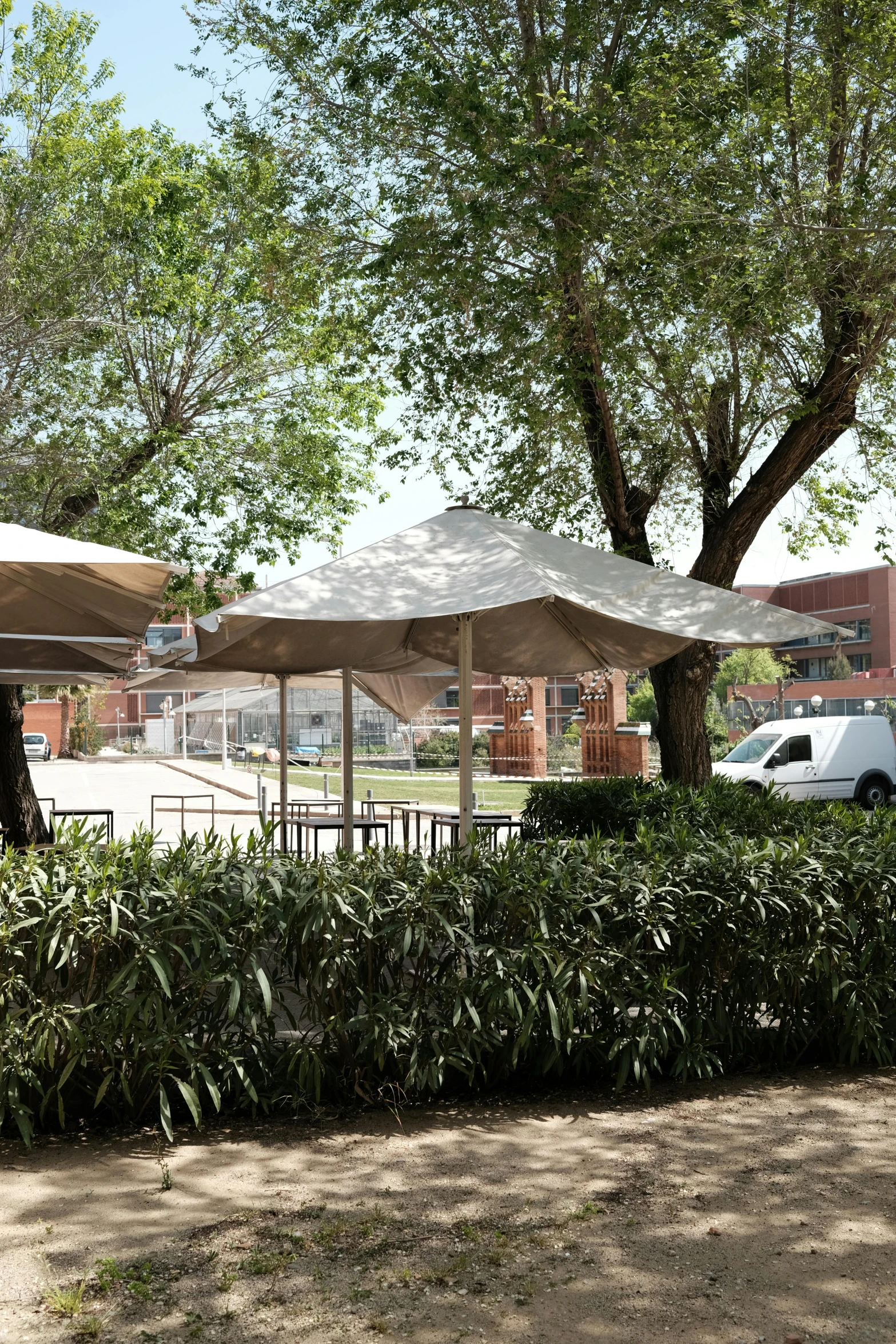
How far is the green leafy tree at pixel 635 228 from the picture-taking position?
9.20 metres

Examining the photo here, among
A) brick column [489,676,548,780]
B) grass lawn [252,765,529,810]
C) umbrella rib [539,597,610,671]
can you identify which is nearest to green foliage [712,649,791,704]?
grass lawn [252,765,529,810]

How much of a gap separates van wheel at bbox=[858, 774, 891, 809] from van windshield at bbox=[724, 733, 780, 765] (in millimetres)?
2267

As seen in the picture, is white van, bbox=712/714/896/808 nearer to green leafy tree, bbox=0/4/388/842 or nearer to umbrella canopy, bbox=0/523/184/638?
green leafy tree, bbox=0/4/388/842

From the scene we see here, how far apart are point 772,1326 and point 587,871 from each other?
7.36 feet

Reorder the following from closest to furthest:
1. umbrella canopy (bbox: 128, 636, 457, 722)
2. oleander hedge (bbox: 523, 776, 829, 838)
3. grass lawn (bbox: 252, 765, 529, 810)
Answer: oleander hedge (bbox: 523, 776, 829, 838) → umbrella canopy (bbox: 128, 636, 457, 722) → grass lawn (bbox: 252, 765, 529, 810)

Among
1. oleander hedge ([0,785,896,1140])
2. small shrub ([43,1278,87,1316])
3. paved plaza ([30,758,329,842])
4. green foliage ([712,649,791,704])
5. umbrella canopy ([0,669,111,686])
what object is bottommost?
paved plaza ([30,758,329,842])

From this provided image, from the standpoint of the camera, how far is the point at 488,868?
5074 millimetres

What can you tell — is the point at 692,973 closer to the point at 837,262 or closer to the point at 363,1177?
the point at 363,1177

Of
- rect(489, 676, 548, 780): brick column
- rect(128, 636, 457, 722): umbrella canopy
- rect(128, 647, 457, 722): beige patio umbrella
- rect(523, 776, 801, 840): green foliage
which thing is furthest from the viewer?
rect(489, 676, 548, 780): brick column

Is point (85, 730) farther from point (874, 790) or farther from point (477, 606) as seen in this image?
point (477, 606)

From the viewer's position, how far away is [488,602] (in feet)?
16.7

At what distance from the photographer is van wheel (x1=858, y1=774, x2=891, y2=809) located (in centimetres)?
2558

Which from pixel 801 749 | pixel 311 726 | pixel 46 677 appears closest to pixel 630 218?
pixel 46 677

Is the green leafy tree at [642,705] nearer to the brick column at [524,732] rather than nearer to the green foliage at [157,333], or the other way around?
the brick column at [524,732]
